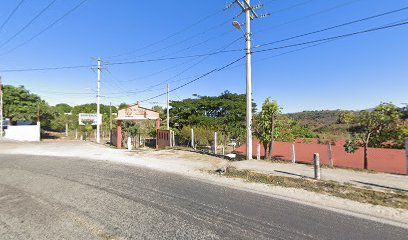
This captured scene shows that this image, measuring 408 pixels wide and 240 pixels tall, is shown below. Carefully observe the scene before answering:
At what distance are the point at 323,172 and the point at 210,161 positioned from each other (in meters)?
6.02

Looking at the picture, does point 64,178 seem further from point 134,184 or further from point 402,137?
point 402,137

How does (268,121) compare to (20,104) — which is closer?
(268,121)

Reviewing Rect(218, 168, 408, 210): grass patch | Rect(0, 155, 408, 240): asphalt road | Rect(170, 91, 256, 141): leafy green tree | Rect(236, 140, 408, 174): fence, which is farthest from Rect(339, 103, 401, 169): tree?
Rect(170, 91, 256, 141): leafy green tree

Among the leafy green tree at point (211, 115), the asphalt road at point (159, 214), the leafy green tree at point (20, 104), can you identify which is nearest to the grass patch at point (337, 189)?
the asphalt road at point (159, 214)

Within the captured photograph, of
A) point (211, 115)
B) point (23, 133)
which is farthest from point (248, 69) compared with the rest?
point (23, 133)

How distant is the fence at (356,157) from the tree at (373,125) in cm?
85

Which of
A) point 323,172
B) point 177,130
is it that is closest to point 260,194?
point 323,172

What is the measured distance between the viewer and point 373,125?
1150 cm

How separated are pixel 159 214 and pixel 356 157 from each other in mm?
12589

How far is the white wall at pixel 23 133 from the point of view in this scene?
113ft

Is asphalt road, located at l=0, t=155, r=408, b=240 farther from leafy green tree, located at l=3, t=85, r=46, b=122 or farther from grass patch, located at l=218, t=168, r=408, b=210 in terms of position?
leafy green tree, located at l=3, t=85, r=46, b=122

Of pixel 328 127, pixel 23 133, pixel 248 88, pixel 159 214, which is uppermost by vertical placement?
pixel 248 88

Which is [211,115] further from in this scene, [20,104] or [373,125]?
[20,104]

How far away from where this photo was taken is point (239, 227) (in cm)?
507
